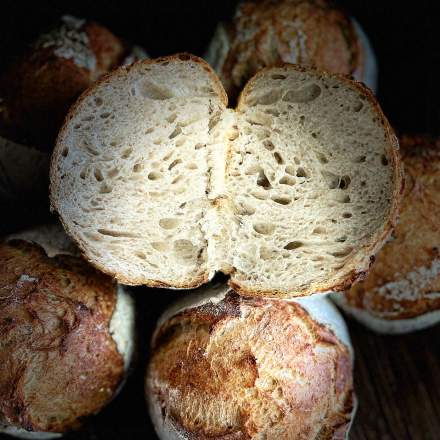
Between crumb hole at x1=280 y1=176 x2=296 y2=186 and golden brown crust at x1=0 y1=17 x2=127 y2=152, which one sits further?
golden brown crust at x1=0 y1=17 x2=127 y2=152

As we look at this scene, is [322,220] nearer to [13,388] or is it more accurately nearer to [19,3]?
[13,388]

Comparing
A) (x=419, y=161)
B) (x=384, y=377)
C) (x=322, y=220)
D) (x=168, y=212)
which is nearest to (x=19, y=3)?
(x=168, y=212)

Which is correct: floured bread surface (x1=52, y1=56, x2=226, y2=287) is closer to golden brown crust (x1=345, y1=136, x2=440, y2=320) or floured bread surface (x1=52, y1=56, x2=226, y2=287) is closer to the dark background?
the dark background

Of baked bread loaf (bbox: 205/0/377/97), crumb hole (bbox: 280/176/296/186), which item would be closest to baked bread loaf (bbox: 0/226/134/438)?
crumb hole (bbox: 280/176/296/186)

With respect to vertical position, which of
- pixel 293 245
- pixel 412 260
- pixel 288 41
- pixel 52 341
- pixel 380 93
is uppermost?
pixel 288 41

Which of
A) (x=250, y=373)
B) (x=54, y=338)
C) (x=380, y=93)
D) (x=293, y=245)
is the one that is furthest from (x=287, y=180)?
(x=380, y=93)

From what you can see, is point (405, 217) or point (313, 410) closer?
point (313, 410)

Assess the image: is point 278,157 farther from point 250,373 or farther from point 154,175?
point 250,373
